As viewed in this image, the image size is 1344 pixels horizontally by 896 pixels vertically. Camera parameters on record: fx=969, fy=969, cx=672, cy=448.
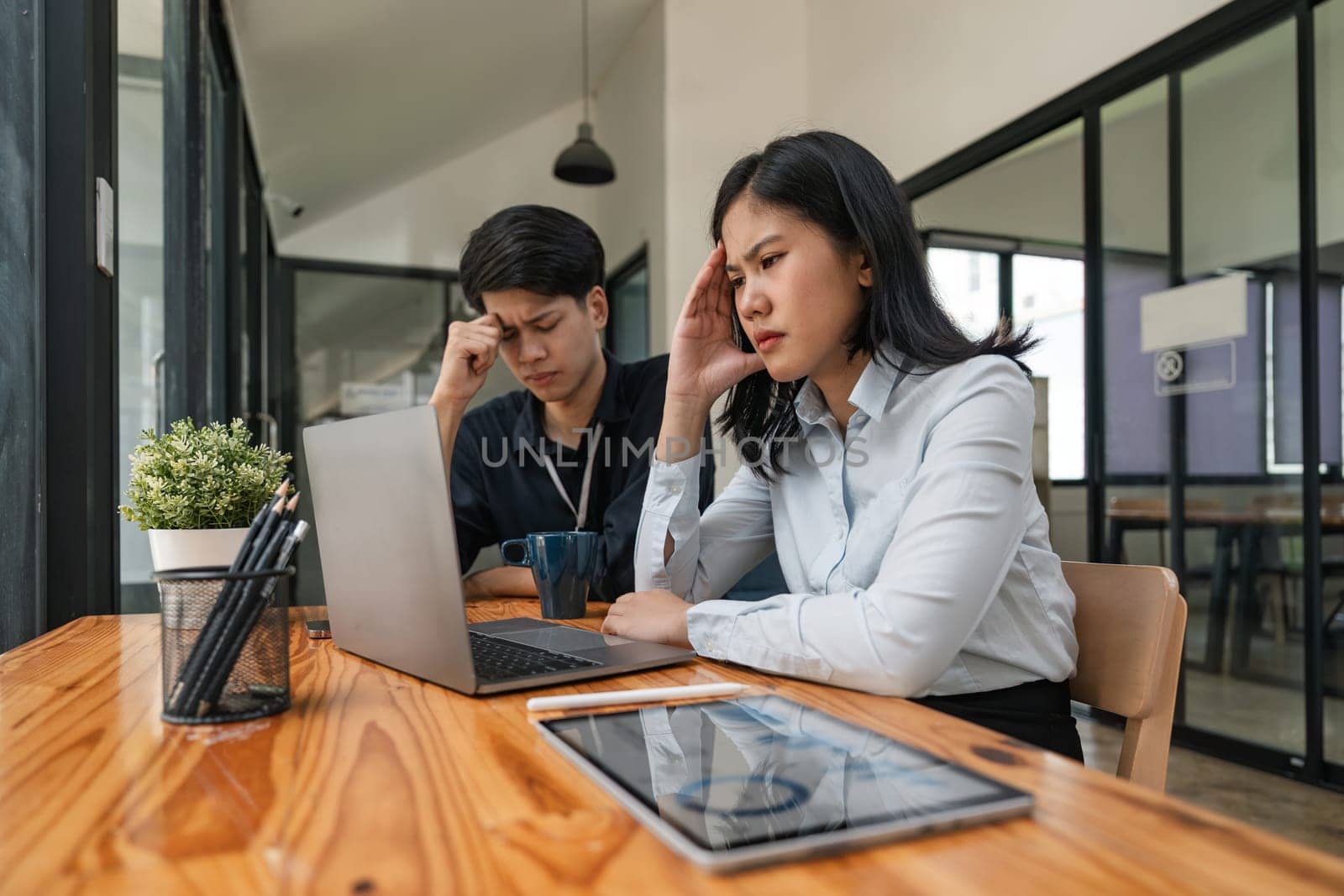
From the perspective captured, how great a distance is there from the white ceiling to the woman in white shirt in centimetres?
309

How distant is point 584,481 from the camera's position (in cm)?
205

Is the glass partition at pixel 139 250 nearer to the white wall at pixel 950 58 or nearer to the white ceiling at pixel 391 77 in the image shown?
the white ceiling at pixel 391 77

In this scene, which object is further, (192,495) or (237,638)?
(192,495)

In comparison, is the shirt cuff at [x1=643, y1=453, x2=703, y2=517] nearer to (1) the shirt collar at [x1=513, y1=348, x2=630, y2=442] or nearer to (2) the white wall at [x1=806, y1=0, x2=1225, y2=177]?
(1) the shirt collar at [x1=513, y1=348, x2=630, y2=442]

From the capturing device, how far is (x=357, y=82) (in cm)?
456

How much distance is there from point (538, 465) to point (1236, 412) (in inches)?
86.3

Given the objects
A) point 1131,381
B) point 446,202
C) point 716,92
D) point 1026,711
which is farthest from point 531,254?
point 446,202

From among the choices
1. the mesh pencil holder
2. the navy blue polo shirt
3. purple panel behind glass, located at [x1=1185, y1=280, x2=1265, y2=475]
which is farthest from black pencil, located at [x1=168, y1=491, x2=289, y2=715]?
purple panel behind glass, located at [x1=1185, y1=280, x2=1265, y2=475]

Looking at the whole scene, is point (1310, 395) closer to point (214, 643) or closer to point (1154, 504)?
point (1154, 504)

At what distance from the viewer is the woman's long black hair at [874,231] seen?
1199mm

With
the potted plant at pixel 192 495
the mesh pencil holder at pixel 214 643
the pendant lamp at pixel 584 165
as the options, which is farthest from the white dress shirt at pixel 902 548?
the pendant lamp at pixel 584 165

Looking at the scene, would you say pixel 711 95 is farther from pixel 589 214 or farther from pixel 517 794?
pixel 517 794

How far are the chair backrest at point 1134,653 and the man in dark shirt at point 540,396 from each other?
920mm

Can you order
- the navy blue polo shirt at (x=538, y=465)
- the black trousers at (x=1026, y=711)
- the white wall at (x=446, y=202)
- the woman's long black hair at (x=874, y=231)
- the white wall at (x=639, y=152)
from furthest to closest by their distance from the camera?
the white wall at (x=446, y=202) → the white wall at (x=639, y=152) → the navy blue polo shirt at (x=538, y=465) → the woman's long black hair at (x=874, y=231) → the black trousers at (x=1026, y=711)
